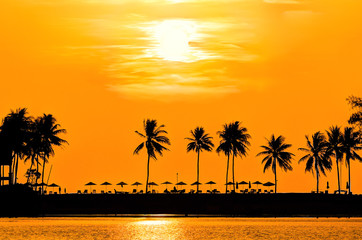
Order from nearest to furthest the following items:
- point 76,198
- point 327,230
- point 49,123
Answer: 1. point 327,230
2. point 76,198
3. point 49,123

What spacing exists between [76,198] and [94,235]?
36.0 meters

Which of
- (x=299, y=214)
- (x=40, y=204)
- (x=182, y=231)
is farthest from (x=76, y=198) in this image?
(x=299, y=214)

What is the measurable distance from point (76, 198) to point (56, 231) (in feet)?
86.6

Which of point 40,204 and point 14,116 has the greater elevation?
point 14,116

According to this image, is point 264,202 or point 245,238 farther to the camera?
point 264,202

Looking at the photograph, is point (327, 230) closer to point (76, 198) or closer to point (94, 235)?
point (94, 235)

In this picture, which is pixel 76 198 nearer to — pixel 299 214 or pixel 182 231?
pixel 182 231

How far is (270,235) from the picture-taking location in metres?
126

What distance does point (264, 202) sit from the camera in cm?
16612

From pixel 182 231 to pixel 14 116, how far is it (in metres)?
45.2

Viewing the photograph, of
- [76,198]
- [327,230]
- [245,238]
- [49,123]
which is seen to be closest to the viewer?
[245,238]

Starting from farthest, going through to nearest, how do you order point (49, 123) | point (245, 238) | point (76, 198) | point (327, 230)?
point (49, 123), point (76, 198), point (327, 230), point (245, 238)

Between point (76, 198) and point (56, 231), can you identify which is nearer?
point (56, 231)

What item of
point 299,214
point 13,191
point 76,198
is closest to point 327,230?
point 299,214
